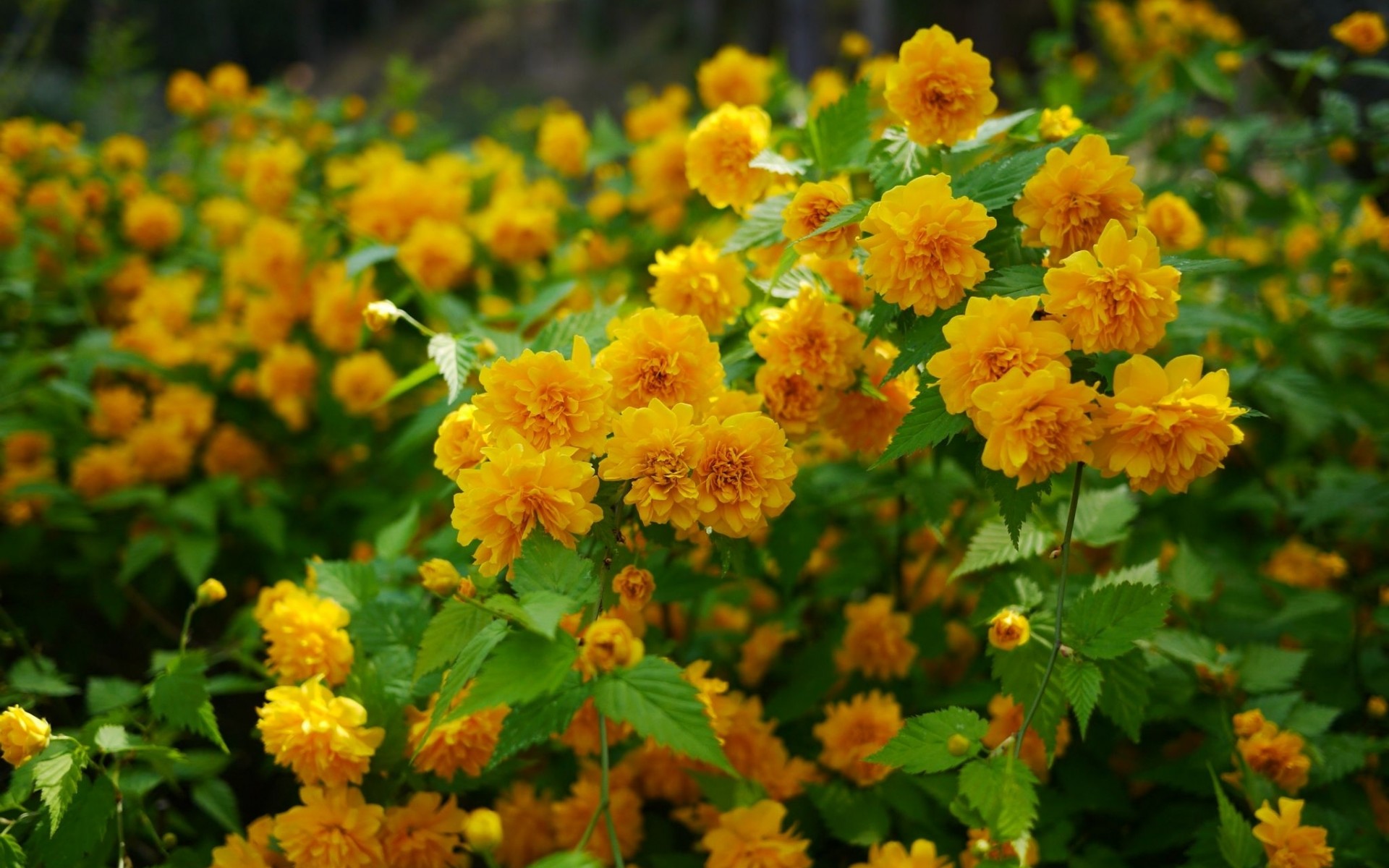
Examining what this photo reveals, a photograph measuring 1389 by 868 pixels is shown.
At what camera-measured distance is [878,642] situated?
5.57ft

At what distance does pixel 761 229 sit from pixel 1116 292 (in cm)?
52

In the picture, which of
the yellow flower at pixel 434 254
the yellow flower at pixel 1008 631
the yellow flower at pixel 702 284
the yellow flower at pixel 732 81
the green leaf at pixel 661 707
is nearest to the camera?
the green leaf at pixel 661 707

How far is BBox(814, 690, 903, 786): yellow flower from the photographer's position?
1473mm

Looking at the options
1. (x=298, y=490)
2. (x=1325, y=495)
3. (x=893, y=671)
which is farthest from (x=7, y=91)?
(x=1325, y=495)

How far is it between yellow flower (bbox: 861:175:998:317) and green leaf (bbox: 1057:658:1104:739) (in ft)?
1.58

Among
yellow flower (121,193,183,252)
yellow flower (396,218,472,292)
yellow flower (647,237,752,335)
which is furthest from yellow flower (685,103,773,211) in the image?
yellow flower (121,193,183,252)

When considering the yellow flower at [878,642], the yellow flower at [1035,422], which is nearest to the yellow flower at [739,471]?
the yellow flower at [1035,422]

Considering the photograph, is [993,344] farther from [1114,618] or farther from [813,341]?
[1114,618]

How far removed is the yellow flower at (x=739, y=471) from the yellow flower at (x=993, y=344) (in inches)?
8.3

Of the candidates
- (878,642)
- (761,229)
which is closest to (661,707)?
(761,229)

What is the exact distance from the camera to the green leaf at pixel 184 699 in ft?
4.14

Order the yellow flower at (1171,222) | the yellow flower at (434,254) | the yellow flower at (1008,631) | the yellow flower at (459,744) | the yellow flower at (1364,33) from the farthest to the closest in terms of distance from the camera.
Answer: the yellow flower at (434,254) → the yellow flower at (1364,33) → the yellow flower at (1171,222) → the yellow flower at (459,744) → the yellow flower at (1008,631)

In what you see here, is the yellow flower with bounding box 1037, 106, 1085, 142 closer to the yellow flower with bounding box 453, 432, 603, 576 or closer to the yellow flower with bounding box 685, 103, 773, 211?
the yellow flower with bounding box 685, 103, 773, 211

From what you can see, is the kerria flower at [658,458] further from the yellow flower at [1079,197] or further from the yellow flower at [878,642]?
the yellow flower at [878,642]
